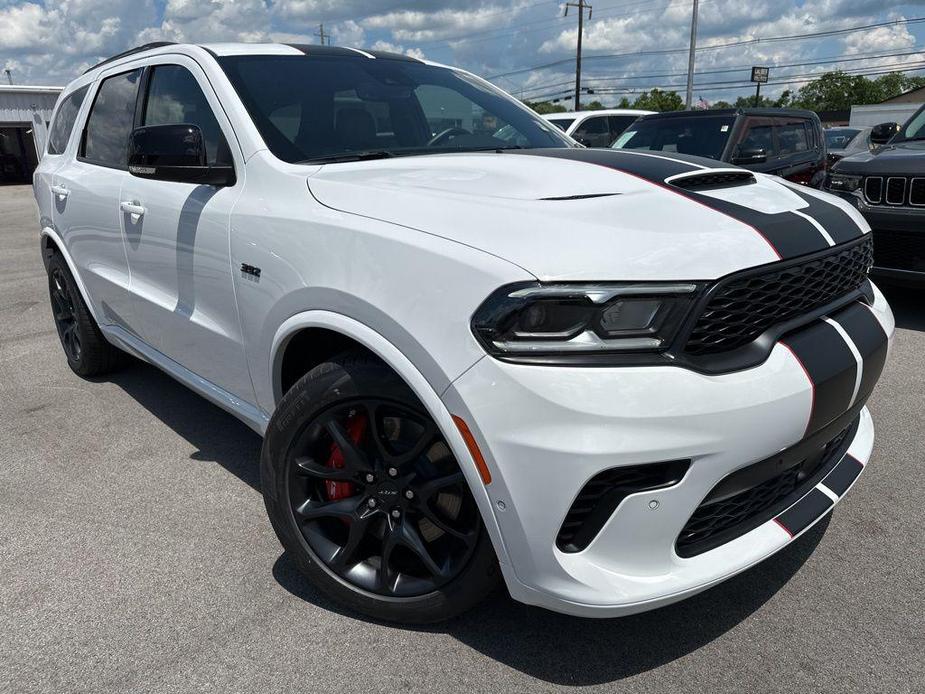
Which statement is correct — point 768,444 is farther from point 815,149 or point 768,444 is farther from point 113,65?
point 815,149

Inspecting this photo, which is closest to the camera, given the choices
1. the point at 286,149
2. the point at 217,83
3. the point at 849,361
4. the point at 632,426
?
the point at 632,426

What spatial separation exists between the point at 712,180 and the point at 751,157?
5.42m

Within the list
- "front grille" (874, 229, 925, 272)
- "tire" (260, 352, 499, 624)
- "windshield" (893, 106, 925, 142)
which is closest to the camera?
"tire" (260, 352, 499, 624)

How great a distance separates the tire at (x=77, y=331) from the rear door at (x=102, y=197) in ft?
1.00

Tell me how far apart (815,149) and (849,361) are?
775 centimetres

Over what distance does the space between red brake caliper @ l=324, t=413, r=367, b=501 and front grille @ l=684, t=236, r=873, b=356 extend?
3.16 ft

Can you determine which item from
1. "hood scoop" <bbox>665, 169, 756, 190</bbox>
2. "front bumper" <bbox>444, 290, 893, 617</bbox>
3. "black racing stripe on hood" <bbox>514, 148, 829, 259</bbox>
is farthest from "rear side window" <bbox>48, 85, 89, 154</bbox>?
"front bumper" <bbox>444, 290, 893, 617</bbox>

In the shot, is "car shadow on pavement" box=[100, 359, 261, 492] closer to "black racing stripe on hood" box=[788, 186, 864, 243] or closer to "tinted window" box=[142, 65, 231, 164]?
"tinted window" box=[142, 65, 231, 164]

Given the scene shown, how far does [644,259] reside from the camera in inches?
67.0

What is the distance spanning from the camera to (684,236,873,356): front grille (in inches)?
68.1

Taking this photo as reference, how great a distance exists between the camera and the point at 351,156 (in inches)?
103

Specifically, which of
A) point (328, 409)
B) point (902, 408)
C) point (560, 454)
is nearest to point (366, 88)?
point (328, 409)

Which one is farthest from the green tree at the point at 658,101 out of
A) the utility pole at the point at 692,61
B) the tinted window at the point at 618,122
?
the tinted window at the point at 618,122

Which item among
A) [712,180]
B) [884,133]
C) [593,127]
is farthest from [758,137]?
[712,180]
